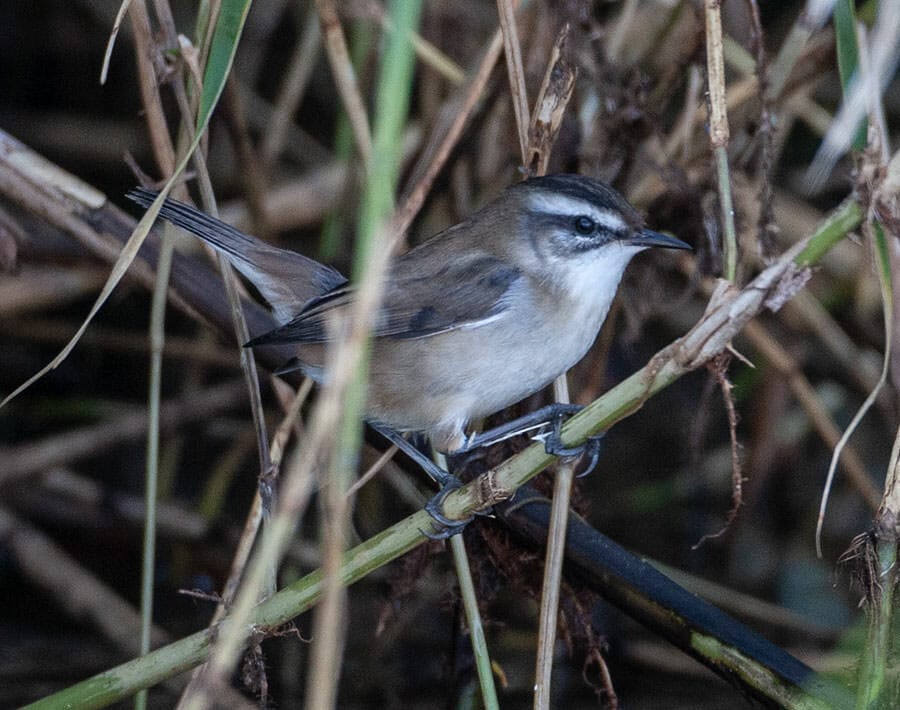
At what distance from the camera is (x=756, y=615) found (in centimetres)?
422

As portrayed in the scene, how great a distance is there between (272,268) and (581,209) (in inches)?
35.9

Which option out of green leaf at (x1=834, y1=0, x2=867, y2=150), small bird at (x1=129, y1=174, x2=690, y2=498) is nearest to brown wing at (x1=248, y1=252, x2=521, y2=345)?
small bird at (x1=129, y1=174, x2=690, y2=498)

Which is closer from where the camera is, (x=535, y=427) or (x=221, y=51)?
(x=221, y=51)

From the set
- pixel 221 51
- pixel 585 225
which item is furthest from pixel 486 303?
pixel 221 51

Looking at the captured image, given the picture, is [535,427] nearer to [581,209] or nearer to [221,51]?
[581,209]

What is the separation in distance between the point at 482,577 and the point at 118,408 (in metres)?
2.43

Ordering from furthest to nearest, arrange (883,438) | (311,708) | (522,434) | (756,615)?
(883,438), (756,615), (522,434), (311,708)

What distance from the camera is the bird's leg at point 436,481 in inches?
95.0

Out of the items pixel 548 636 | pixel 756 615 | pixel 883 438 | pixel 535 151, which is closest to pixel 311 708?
pixel 548 636

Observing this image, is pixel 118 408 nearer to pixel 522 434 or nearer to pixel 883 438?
pixel 522 434

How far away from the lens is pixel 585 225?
2.90 meters

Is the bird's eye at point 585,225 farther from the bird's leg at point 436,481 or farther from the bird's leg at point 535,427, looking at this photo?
the bird's leg at point 436,481

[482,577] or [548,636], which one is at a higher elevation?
[482,577]

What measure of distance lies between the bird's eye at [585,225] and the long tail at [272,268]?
0.75 m
